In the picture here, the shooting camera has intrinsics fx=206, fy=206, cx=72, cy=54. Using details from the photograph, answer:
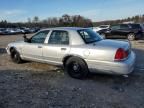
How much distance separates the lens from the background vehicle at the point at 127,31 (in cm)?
1867

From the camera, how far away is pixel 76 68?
19.8 ft

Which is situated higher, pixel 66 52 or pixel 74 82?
pixel 66 52

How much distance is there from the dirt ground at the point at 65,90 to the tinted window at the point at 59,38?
1023 millimetres

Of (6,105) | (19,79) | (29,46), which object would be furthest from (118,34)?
(6,105)

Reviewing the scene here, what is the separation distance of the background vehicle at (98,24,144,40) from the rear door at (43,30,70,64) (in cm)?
1350

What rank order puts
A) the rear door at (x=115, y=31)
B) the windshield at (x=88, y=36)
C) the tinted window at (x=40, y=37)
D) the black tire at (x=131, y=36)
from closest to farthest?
1. the windshield at (x=88, y=36)
2. the tinted window at (x=40, y=37)
3. the black tire at (x=131, y=36)
4. the rear door at (x=115, y=31)

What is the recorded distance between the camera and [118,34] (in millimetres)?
19453

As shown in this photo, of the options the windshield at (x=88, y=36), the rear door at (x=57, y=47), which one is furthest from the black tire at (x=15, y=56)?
the windshield at (x=88, y=36)

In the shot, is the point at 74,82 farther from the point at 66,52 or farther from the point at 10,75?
the point at 10,75

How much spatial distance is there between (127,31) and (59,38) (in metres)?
13.7

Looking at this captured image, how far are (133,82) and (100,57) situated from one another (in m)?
1.19

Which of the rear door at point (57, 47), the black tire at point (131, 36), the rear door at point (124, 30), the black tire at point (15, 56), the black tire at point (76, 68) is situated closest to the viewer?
the black tire at point (76, 68)

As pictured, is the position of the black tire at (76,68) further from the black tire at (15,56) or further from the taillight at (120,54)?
the black tire at (15,56)

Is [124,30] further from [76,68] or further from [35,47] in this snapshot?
[76,68]
